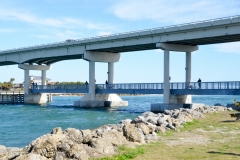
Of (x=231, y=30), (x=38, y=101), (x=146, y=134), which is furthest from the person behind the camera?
(x=38, y=101)

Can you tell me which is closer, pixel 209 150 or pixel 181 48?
pixel 209 150

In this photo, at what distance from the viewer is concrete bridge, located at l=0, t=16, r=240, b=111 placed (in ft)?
141

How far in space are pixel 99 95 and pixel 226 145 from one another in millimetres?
47850

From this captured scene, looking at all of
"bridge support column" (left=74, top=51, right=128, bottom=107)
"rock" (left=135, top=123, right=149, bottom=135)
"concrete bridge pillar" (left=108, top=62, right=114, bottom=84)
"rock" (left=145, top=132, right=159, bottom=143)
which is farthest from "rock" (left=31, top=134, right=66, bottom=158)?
"concrete bridge pillar" (left=108, top=62, right=114, bottom=84)

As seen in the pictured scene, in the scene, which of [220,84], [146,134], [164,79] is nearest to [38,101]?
[164,79]

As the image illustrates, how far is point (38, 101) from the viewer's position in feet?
256

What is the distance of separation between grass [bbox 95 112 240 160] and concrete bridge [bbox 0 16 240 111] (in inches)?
949

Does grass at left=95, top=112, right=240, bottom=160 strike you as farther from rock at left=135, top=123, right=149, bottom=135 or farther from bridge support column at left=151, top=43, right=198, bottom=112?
bridge support column at left=151, top=43, right=198, bottom=112

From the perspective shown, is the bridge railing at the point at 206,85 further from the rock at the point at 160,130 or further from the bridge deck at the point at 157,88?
the rock at the point at 160,130

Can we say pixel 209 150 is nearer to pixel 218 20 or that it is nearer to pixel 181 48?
pixel 218 20

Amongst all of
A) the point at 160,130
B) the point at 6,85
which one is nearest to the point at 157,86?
the point at 160,130

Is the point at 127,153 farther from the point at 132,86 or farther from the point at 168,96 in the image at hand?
the point at 132,86

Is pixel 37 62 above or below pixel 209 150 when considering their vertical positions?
→ above

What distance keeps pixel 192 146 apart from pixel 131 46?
39892 mm
